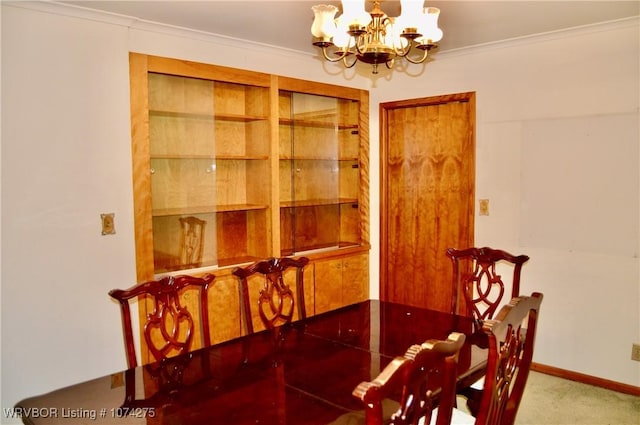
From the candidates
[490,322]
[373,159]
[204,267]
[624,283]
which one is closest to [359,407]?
[490,322]

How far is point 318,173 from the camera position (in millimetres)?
4258

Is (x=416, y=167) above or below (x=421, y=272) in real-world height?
above

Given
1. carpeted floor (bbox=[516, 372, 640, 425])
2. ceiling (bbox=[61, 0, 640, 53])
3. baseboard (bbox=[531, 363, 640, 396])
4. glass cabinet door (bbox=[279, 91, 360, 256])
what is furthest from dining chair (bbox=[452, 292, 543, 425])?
glass cabinet door (bbox=[279, 91, 360, 256])

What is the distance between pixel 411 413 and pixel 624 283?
8.87 ft

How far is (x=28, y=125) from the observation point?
2.68 m

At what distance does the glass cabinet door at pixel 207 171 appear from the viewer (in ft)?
10.9

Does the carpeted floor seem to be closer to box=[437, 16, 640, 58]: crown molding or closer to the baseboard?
the baseboard

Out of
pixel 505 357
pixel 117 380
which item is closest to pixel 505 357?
pixel 505 357

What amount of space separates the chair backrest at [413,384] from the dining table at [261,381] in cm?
31

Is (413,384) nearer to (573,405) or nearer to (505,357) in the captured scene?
(505,357)

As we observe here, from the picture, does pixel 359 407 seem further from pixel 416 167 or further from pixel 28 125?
pixel 416 167

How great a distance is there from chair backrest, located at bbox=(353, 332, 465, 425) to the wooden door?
2.81 meters

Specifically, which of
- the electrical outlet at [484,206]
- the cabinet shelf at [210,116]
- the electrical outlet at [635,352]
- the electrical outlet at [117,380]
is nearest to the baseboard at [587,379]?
the electrical outlet at [635,352]

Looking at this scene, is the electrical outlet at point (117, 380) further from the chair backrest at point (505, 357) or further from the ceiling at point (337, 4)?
the ceiling at point (337, 4)
